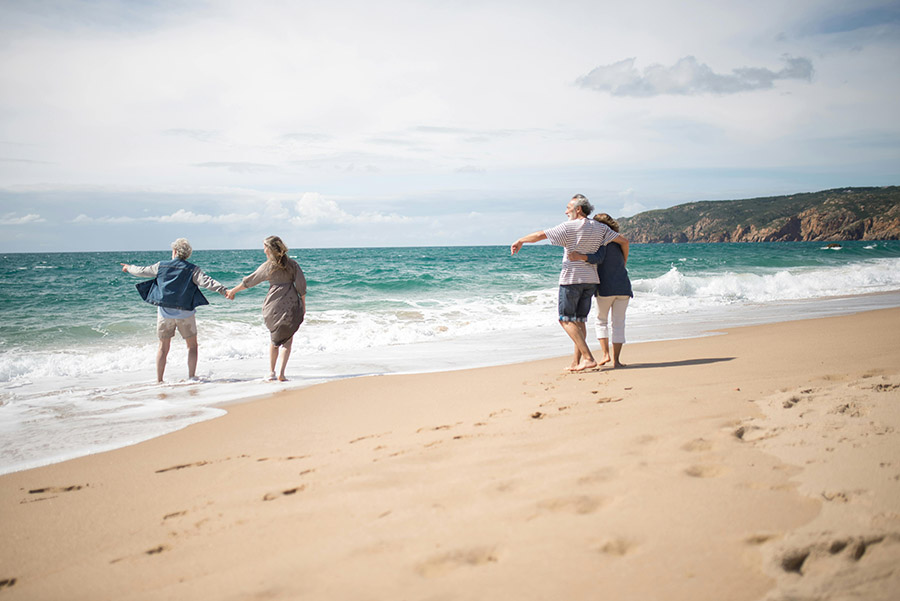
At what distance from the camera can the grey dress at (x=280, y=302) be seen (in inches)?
286

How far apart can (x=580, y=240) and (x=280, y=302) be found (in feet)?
13.2

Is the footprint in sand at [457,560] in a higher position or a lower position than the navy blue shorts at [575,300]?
lower

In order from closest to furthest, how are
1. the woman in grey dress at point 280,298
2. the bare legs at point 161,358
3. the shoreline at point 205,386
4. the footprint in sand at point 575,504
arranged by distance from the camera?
the footprint in sand at point 575,504, the shoreline at point 205,386, the woman in grey dress at point 280,298, the bare legs at point 161,358

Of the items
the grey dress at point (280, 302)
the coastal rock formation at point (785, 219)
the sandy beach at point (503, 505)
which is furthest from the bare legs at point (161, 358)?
the coastal rock formation at point (785, 219)

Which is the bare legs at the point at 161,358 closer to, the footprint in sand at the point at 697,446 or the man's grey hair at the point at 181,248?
the man's grey hair at the point at 181,248

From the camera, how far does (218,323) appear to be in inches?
534

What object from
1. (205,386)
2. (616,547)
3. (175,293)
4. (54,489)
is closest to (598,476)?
(616,547)

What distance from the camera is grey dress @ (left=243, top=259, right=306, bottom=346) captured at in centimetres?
726

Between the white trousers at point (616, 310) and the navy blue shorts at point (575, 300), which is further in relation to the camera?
the white trousers at point (616, 310)

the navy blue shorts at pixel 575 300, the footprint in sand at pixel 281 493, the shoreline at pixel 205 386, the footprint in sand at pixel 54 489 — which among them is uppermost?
the navy blue shorts at pixel 575 300

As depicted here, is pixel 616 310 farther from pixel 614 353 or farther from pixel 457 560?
pixel 457 560

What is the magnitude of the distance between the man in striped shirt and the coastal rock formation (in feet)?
337

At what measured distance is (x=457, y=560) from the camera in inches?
84.8

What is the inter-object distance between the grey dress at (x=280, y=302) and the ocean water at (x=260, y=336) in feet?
2.35
